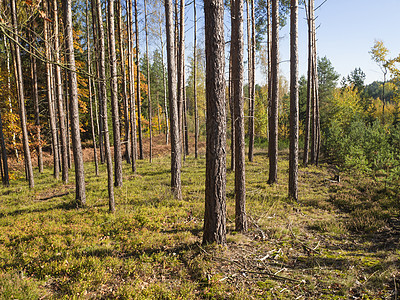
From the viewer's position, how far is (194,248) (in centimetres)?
521

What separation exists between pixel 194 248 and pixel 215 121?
3.04 meters

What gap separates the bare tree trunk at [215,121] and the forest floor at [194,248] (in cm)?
60

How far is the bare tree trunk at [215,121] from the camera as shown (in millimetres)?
4707

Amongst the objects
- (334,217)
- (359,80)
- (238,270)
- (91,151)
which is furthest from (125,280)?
(359,80)

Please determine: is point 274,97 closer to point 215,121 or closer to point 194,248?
point 215,121

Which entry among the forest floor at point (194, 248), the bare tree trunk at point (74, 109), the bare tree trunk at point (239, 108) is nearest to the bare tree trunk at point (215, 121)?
the forest floor at point (194, 248)

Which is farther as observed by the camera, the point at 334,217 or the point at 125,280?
the point at 334,217

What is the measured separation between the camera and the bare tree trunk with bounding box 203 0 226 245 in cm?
471

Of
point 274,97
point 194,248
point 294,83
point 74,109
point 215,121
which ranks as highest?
point 294,83

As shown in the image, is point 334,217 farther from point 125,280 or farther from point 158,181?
point 158,181

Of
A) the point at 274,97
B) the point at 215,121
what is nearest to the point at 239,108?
the point at 215,121

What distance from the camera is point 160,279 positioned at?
4.36m

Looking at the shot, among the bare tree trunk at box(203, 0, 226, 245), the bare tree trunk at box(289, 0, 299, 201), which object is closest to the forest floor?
the bare tree trunk at box(203, 0, 226, 245)

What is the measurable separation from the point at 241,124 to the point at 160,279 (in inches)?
162
